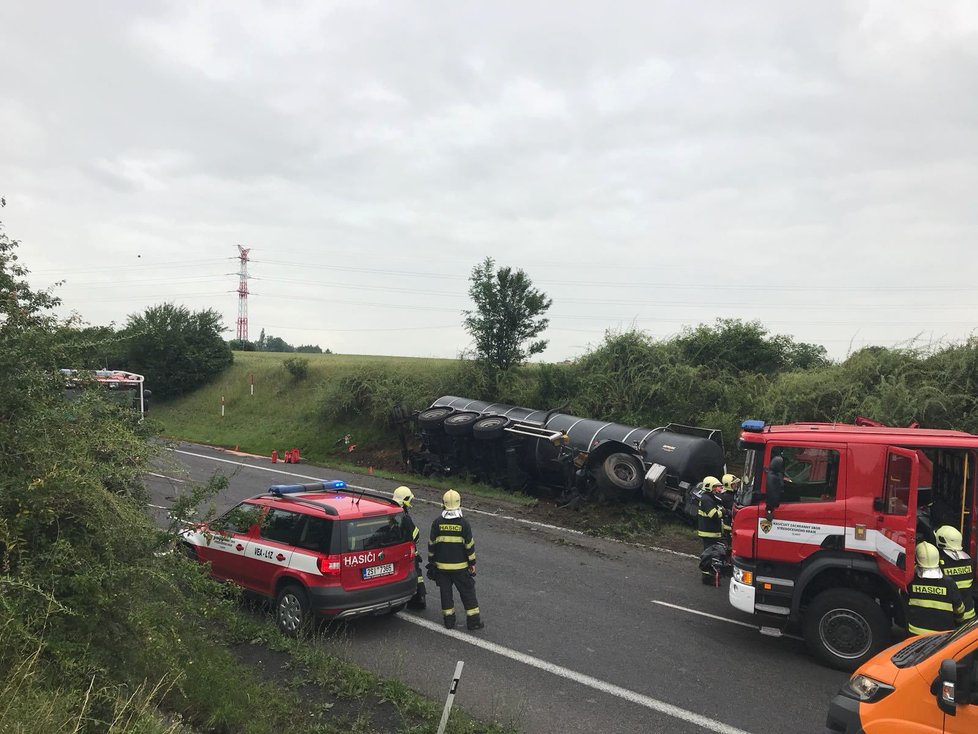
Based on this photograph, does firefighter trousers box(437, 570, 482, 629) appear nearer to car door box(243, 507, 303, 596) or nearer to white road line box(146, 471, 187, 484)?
car door box(243, 507, 303, 596)

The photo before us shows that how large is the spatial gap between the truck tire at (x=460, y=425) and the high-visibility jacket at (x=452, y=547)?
938 centimetres

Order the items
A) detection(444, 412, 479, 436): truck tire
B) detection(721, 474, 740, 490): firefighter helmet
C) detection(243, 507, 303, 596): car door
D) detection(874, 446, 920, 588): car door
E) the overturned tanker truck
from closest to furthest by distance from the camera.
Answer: detection(874, 446, 920, 588): car door
detection(243, 507, 303, 596): car door
detection(721, 474, 740, 490): firefighter helmet
the overturned tanker truck
detection(444, 412, 479, 436): truck tire

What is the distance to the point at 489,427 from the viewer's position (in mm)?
16938

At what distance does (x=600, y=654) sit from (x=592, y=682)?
2.57 ft

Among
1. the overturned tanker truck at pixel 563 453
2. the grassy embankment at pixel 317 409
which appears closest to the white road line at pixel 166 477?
the overturned tanker truck at pixel 563 453

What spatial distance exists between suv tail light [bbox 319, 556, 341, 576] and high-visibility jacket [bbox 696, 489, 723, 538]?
581 cm

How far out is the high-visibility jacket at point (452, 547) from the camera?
7980 millimetres

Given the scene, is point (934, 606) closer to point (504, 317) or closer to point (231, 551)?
point (231, 551)

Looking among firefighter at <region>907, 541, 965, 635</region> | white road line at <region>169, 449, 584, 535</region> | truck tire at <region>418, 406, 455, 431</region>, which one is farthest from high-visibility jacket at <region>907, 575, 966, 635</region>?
truck tire at <region>418, 406, 455, 431</region>

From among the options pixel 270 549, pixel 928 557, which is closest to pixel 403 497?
pixel 270 549

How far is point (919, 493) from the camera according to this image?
25.6 ft

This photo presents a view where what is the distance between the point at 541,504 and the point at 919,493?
29.9 ft

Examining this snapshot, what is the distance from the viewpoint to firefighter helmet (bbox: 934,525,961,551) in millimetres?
6984

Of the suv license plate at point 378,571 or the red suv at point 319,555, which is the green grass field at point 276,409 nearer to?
the red suv at point 319,555
